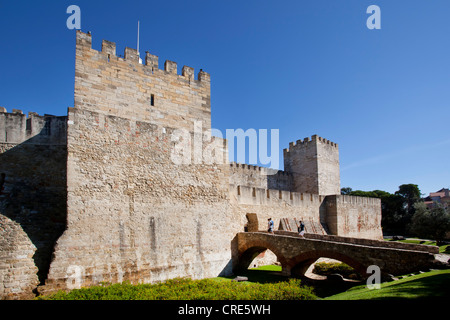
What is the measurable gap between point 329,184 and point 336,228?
701cm

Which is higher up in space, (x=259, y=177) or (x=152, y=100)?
(x=152, y=100)

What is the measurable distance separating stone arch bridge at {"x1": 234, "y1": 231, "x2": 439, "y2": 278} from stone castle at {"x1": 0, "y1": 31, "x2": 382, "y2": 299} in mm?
1394

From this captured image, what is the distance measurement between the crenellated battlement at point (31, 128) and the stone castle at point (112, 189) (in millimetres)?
36

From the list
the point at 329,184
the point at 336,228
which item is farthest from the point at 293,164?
the point at 336,228

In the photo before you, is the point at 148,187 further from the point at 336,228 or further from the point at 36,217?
the point at 336,228

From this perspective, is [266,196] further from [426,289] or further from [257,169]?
[426,289]

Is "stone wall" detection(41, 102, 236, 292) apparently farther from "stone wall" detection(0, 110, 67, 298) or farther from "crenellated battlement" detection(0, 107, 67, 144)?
"crenellated battlement" detection(0, 107, 67, 144)

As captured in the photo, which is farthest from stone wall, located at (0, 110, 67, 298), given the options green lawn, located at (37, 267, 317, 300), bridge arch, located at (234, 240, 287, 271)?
bridge arch, located at (234, 240, 287, 271)

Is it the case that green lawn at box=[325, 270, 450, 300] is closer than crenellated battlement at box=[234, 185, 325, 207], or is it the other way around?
green lawn at box=[325, 270, 450, 300]

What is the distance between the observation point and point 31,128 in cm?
1162

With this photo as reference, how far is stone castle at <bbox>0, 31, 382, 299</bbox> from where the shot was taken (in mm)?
10227

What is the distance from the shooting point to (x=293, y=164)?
32.8 metres

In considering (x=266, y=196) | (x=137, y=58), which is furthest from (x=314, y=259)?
(x=137, y=58)

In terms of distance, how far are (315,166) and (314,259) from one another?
17.5 meters
